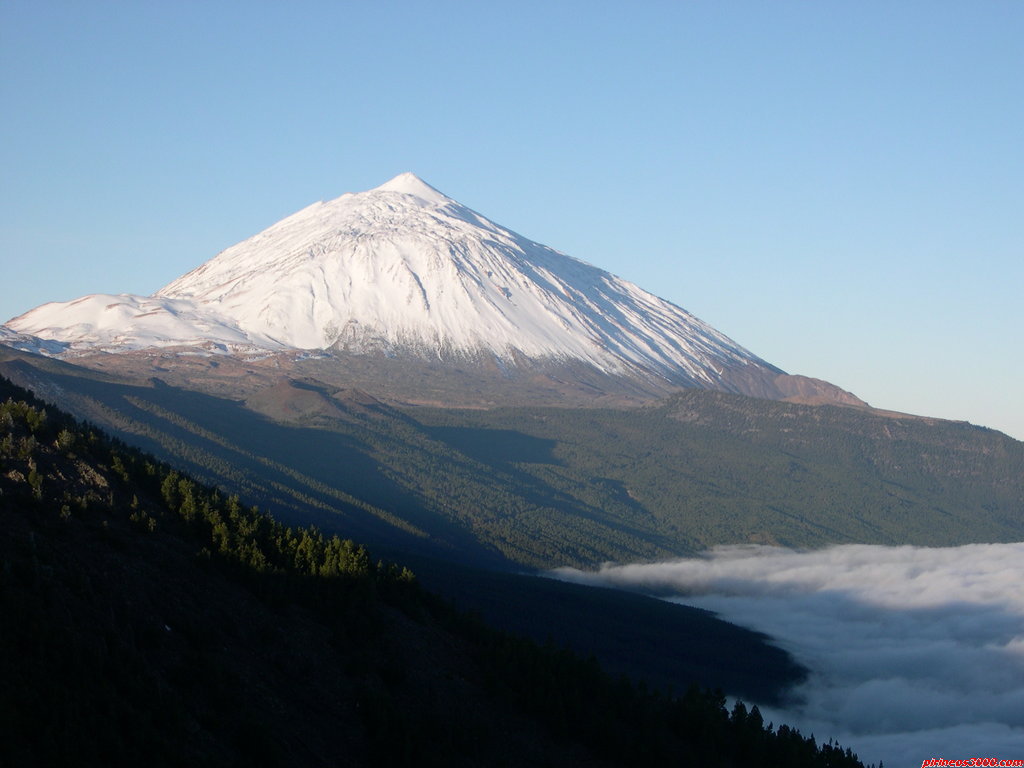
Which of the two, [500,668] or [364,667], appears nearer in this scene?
[364,667]

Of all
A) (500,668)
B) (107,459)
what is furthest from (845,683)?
(107,459)

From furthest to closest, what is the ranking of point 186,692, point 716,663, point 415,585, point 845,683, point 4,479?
point 845,683 < point 716,663 < point 415,585 < point 4,479 < point 186,692

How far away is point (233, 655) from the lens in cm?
5212

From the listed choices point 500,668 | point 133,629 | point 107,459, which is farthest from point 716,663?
point 133,629

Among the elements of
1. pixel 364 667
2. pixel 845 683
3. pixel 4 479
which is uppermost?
pixel 4 479

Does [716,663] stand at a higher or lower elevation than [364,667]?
lower

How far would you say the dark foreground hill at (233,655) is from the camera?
4203 cm

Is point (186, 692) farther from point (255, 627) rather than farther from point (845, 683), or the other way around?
point (845, 683)

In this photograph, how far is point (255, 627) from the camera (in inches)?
2195

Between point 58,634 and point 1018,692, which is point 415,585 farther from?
point 1018,692

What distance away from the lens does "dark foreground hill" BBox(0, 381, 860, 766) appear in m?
42.0

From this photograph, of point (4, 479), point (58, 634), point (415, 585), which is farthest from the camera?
point (415, 585)

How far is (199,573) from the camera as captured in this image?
57.3 meters

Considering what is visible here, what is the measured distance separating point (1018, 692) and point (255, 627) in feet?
587
